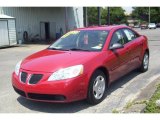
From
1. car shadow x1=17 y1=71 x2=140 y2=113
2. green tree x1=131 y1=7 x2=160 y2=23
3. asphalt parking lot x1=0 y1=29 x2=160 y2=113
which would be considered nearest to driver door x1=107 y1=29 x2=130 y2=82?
asphalt parking lot x1=0 y1=29 x2=160 y2=113

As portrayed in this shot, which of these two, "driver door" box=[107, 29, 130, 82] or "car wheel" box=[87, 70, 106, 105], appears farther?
"driver door" box=[107, 29, 130, 82]

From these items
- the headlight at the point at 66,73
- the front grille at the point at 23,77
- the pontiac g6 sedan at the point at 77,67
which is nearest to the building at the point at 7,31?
the pontiac g6 sedan at the point at 77,67

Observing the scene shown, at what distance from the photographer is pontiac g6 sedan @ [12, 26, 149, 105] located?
4887 millimetres

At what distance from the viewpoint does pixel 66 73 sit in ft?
16.1

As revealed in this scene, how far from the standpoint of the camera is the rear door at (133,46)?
23.2ft

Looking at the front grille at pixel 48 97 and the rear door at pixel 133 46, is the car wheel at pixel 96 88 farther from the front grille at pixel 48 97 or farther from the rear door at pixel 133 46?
the rear door at pixel 133 46

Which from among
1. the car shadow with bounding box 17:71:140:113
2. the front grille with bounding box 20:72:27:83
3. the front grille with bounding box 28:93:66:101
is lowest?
the car shadow with bounding box 17:71:140:113

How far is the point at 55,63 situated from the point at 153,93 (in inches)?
80.6

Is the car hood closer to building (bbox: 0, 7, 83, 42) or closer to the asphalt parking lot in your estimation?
the asphalt parking lot

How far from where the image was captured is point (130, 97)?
577cm

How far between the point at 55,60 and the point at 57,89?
71 centimetres

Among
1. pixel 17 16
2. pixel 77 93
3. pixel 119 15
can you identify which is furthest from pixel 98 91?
pixel 119 15

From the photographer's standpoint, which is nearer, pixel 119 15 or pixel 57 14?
pixel 57 14
